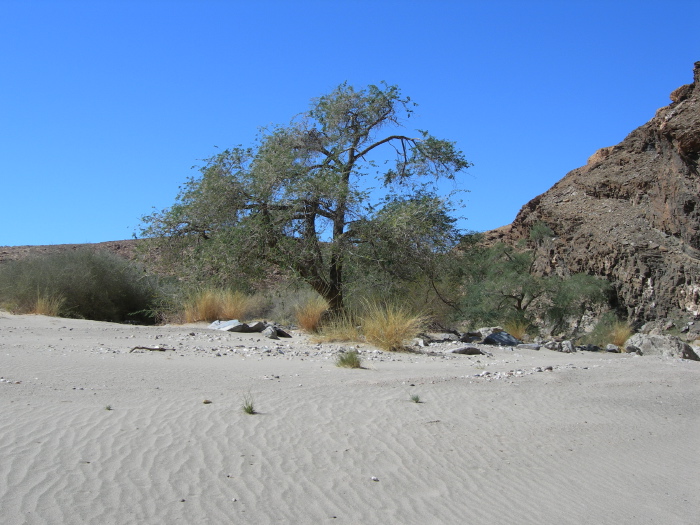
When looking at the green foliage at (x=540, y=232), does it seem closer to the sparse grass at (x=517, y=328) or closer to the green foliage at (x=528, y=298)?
the green foliage at (x=528, y=298)

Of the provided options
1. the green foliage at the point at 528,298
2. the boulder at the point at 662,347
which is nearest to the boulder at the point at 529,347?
the boulder at the point at 662,347

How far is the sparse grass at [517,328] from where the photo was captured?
679 inches

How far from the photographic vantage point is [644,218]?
19422 mm

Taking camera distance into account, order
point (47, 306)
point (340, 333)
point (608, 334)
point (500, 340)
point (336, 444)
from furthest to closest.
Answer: point (47, 306), point (608, 334), point (500, 340), point (340, 333), point (336, 444)

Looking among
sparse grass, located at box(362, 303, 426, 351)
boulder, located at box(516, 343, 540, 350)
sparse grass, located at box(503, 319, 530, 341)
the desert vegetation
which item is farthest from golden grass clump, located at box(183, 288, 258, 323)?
boulder, located at box(516, 343, 540, 350)

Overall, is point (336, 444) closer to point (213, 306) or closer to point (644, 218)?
point (213, 306)

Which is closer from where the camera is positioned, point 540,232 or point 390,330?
point 390,330

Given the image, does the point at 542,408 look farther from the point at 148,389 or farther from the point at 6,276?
the point at 6,276

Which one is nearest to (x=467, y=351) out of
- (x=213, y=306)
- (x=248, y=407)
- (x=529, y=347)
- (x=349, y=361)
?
(x=529, y=347)

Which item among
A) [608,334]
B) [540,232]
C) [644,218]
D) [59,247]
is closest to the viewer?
[608,334]

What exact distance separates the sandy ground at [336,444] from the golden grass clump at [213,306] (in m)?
7.54

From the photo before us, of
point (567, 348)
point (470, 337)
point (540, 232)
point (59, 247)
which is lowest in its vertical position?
point (567, 348)

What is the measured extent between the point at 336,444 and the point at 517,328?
12.8 m

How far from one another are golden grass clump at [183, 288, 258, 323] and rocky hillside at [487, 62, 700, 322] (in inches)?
404
